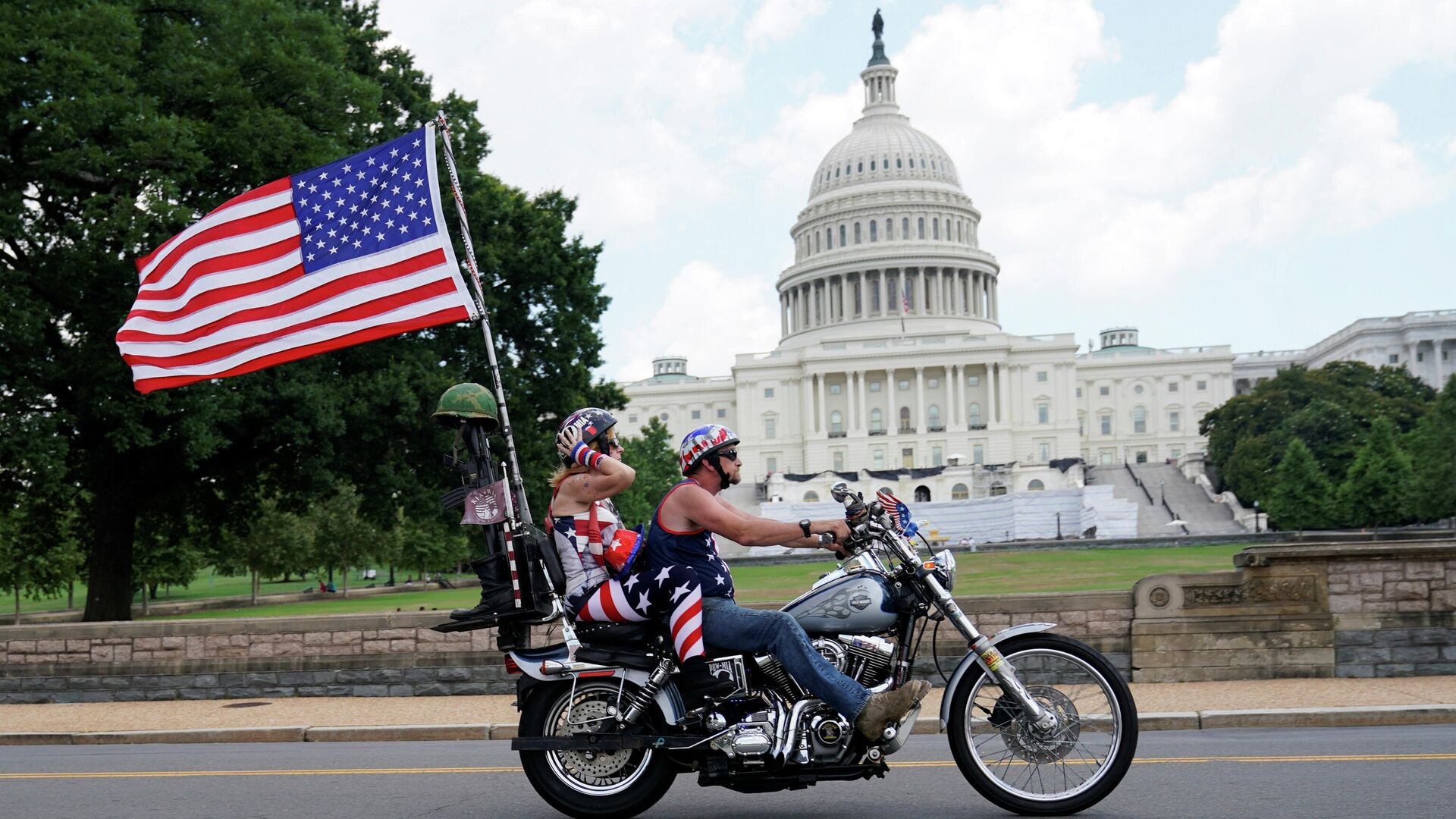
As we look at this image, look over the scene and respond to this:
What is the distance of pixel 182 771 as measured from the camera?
27.2 ft

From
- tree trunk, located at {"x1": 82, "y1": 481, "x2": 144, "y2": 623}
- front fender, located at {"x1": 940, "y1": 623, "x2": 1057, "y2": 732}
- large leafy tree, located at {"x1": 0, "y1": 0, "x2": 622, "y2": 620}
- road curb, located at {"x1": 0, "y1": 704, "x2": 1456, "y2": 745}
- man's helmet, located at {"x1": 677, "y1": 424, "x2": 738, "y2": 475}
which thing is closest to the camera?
front fender, located at {"x1": 940, "y1": 623, "x2": 1057, "y2": 732}

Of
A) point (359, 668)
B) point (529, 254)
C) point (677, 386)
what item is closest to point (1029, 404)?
point (677, 386)

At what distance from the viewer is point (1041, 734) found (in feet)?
18.9

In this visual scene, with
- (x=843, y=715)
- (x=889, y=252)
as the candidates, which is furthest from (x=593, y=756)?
(x=889, y=252)

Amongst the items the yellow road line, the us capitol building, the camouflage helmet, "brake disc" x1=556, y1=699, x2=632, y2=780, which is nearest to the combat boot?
"brake disc" x1=556, y1=699, x2=632, y2=780

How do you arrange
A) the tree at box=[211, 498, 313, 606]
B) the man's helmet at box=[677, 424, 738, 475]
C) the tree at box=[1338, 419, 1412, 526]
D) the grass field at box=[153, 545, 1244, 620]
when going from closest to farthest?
the man's helmet at box=[677, 424, 738, 475], the grass field at box=[153, 545, 1244, 620], the tree at box=[211, 498, 313, 606], the tree at box=[1338, 419, 1412, 526]

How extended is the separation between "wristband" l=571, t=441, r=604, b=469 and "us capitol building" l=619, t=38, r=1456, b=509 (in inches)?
4133

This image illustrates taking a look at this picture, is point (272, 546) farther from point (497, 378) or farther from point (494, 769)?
point (497, 378)

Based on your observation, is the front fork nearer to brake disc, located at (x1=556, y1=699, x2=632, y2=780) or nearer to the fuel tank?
the fuel tank

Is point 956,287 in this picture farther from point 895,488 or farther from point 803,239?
point 895,488

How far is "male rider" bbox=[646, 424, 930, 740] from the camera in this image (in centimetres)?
552

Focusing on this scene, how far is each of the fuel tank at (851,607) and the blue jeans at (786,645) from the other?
0.09 m

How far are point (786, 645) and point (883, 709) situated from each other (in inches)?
19.0

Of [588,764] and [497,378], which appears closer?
[588,764]
